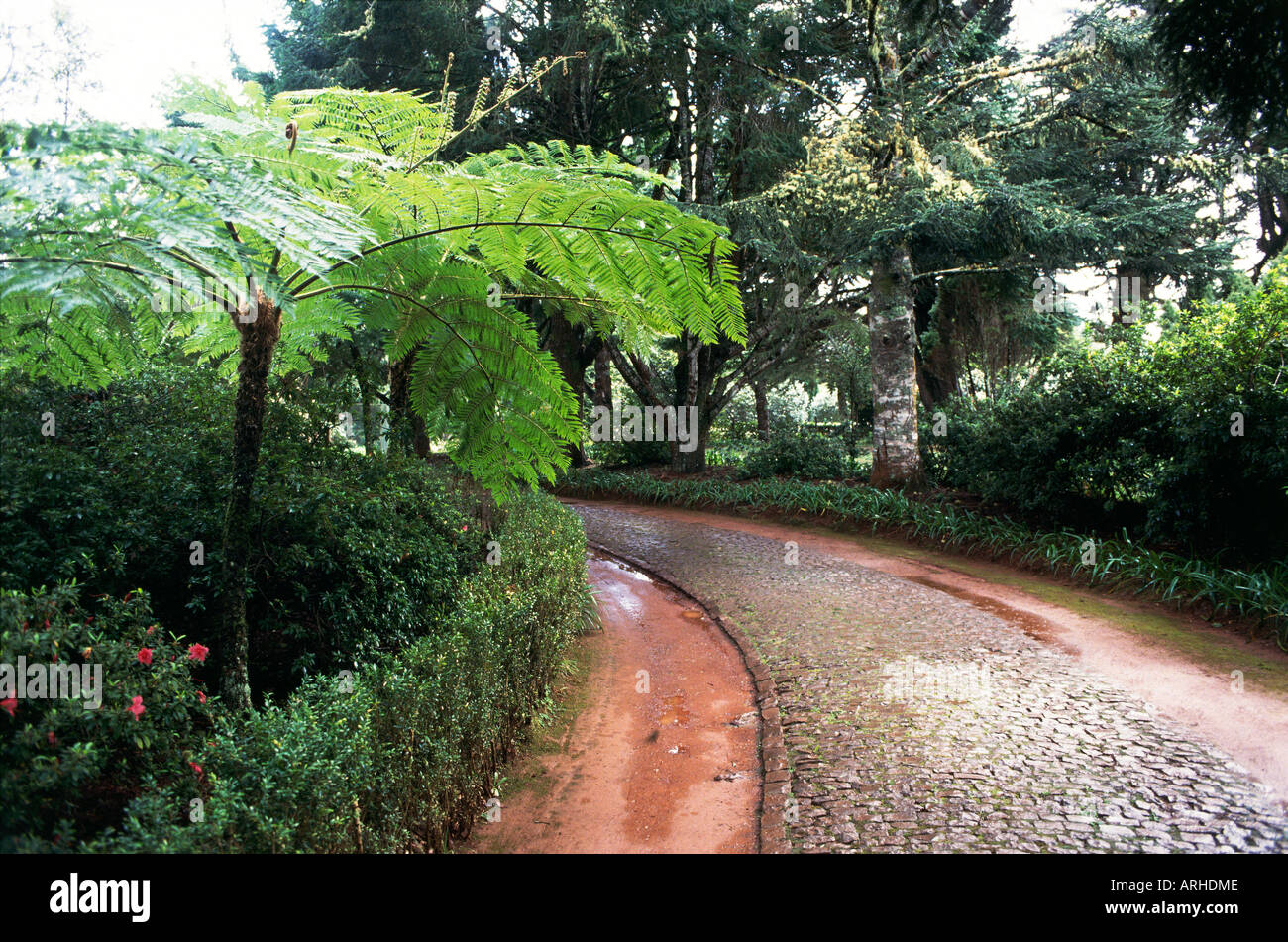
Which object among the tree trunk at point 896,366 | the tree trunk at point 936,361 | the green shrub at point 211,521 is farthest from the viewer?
the tree trunk at point 936,361

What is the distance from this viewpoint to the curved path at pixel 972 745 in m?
3.65

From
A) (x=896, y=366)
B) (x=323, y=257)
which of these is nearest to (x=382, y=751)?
(x=323, y=257)

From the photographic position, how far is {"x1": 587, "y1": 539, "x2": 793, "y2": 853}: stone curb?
3.86 metres

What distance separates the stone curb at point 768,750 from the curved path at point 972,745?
0.06 meters

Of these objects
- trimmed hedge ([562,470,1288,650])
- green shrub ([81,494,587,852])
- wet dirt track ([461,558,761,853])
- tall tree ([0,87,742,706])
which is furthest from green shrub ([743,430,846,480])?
tall tree ([0,87,742,706])

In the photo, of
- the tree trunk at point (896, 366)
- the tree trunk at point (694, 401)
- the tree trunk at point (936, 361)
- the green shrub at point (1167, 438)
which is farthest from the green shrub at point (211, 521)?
the tree trunk at point (936, 361)

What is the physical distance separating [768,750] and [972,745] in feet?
4.05

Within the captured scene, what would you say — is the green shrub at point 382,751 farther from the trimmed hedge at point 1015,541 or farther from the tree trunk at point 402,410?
the trimmed hedge at point 1015,541

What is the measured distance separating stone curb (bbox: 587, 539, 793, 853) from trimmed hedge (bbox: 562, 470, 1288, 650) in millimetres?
4241

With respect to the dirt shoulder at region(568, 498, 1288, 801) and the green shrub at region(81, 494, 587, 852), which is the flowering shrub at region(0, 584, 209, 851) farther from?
the dirt shoulder at region(568, 498, 1288, 801)

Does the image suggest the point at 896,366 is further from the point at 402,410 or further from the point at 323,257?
the point at 323,257

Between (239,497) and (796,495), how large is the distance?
11.4 m

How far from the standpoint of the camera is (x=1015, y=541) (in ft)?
32.5

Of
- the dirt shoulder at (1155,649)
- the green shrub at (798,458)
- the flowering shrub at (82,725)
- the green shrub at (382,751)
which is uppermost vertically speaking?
the green shrub at (798,458)
